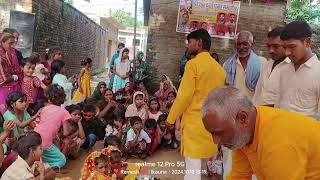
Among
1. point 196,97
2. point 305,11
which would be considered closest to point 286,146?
point 196,97

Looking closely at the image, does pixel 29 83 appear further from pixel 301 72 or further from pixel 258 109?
pixel 258 109

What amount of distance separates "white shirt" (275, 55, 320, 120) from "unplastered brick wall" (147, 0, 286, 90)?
5619 millimetres

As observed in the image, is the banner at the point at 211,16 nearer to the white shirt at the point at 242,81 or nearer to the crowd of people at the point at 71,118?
the crowd of people at the point at 71,118

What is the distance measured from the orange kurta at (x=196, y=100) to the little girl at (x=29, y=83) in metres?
2.88

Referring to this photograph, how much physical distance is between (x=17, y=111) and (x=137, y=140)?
187 centimetres

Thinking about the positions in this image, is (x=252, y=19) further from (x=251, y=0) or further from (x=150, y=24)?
(x=150, y=24)

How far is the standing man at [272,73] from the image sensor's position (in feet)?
10.6

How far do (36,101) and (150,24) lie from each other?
3.45 metres

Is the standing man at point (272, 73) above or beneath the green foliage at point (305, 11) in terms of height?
beneath

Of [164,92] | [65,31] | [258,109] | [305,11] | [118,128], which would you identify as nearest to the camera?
[258,109]

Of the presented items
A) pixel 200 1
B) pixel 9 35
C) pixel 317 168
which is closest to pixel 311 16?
pixel 200 1

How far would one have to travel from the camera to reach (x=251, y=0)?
8352 millimetres

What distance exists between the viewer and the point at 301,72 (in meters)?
2.76

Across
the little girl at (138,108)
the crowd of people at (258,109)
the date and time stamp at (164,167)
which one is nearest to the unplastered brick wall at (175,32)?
the little girl at (138,108)
